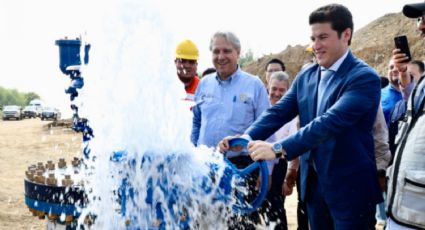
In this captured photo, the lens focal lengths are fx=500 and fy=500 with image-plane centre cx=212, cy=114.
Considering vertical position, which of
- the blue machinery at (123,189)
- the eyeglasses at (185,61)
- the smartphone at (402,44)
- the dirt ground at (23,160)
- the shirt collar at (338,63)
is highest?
the smartphone at (402,44)

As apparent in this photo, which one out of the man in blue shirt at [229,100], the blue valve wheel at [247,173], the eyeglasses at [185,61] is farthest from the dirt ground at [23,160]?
the blue valve wheel at [247,173]

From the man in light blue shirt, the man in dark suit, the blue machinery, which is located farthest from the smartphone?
the blue machinery

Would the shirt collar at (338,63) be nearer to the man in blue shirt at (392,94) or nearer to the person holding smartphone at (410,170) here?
the person holding smartphone at (410,170)

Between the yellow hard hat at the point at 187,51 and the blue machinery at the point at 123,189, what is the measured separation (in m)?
1.19

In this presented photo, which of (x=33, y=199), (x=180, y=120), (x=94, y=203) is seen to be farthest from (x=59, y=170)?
(x=180, y=120)

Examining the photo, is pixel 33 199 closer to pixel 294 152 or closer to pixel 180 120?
pixel 180 120

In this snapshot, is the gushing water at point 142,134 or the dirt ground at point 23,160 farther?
the dirt ground at point 23,160

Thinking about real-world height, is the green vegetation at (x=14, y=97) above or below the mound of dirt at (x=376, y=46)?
below

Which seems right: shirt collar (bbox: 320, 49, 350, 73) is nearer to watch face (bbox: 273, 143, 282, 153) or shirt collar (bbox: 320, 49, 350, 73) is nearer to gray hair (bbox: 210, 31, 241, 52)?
watch face (bbox: 273, 143, 282, 153)

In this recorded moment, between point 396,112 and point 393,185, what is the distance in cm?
184

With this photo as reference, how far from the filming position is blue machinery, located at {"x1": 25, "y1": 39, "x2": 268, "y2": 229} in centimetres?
200

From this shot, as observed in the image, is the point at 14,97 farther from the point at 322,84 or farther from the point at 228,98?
the point at 322,84

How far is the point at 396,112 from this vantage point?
3818 millimetres

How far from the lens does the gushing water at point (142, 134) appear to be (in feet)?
6.57
